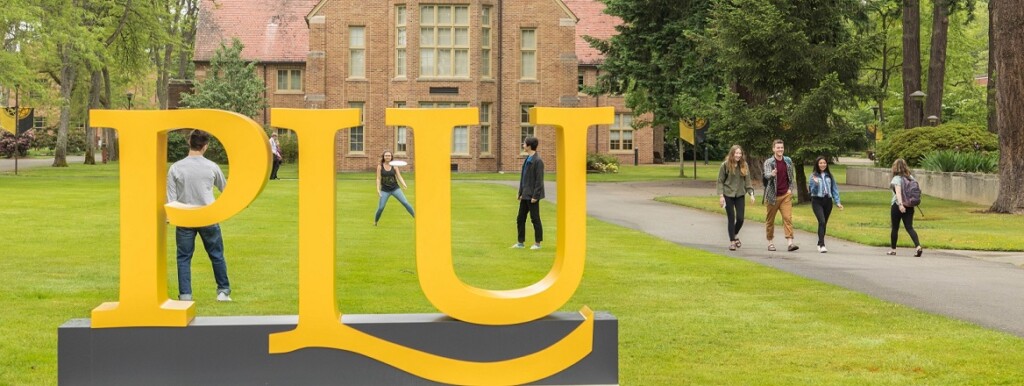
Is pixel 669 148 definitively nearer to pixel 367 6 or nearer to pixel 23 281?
pixel 367 6

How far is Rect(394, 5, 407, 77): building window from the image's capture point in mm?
60519

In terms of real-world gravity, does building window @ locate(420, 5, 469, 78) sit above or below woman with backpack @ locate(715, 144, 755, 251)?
above

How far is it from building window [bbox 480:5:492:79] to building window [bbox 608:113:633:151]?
13871 millimetres

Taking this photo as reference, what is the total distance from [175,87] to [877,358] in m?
70.6

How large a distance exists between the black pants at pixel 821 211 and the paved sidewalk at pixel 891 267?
292mm

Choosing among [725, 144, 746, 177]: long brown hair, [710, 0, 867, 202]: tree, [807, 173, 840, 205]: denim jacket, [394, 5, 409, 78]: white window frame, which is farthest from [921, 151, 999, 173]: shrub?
[394, 5, 409, 78]: white window frame

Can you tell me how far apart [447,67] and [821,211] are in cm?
4124

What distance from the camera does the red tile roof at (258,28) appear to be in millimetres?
71312

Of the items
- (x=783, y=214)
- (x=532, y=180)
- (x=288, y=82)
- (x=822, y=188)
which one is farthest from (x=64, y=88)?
(x=822, y=188)

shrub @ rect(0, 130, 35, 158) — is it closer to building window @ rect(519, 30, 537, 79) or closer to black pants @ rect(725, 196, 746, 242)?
building window @ rect(519, 30, 537, 79)

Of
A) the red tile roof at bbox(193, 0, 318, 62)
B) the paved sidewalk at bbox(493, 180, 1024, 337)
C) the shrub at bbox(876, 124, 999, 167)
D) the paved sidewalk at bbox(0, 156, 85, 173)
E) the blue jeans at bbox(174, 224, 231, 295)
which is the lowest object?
the paved sidewalk at bbox(493, 180, 1024, 337)

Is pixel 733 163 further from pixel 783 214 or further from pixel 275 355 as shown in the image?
pixel 275 355

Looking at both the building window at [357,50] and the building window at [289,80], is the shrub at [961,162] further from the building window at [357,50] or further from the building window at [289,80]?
the building window at [289,80]

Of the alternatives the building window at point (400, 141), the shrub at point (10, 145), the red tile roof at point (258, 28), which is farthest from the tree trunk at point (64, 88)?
the shrub at point (10, 145)
